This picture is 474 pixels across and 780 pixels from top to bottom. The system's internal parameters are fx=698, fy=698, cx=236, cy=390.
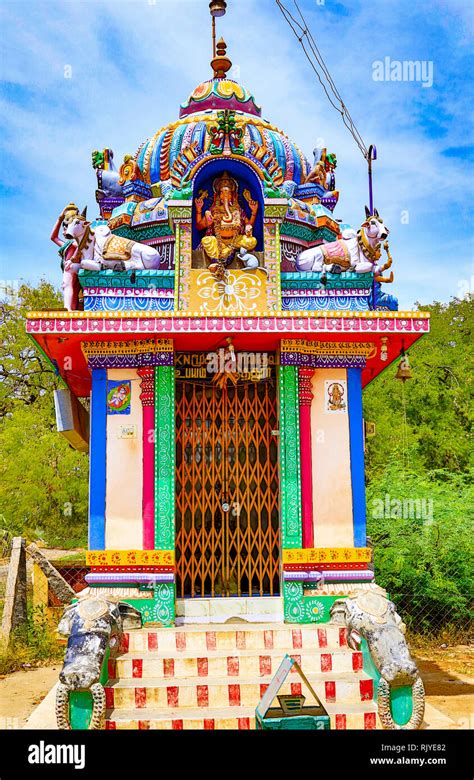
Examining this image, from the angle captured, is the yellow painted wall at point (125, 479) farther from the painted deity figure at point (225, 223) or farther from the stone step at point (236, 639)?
the painted deity figure at point (225, 223)

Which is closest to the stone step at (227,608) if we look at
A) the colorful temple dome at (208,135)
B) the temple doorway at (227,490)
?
the temple doorway at (227,490)

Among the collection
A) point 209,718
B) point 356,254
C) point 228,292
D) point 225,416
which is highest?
point 356,254

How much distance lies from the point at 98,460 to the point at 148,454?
58cm

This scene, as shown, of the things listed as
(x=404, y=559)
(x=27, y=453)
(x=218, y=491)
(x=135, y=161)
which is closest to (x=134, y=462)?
(x=218, y=491)

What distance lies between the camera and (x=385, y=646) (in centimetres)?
642

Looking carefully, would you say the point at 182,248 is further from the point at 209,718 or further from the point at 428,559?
the point at 428,559

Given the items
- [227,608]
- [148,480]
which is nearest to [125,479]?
[148,480]

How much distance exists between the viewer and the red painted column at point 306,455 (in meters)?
8.00

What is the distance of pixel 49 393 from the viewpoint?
22.8m

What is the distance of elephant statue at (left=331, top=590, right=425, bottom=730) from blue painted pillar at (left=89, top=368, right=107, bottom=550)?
113 inches

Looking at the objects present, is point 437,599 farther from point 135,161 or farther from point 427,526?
point 135,161

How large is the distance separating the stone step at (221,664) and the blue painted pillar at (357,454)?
1.51 meters

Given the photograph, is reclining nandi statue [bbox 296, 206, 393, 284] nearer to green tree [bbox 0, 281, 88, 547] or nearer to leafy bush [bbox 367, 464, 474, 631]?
leafy bush [bbox 367, 464, 474, 631]

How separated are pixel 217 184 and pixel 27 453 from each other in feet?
39.6
